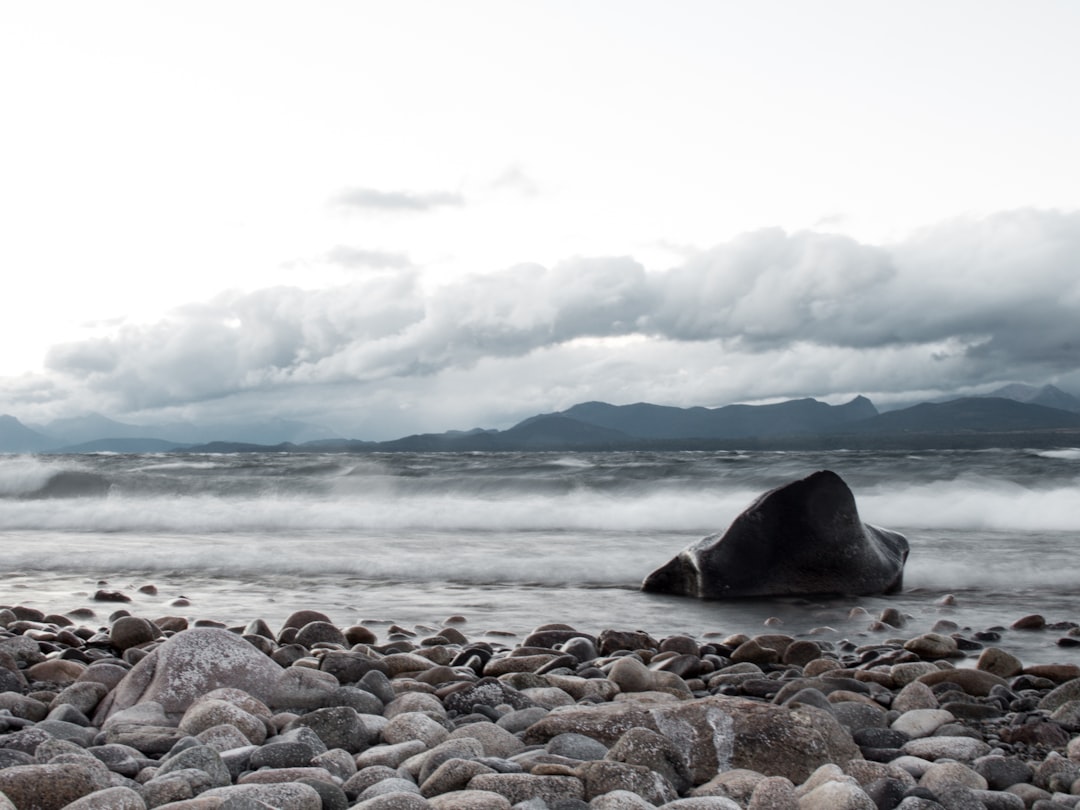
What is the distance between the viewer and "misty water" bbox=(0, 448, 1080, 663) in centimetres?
675

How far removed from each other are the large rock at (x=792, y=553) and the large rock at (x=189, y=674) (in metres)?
4.22

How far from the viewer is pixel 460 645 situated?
17.6 feet

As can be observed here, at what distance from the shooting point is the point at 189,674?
3754mm

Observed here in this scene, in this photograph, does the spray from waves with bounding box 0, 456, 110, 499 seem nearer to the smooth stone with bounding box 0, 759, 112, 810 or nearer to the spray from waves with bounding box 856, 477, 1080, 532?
the spray from waves with bounding box 856, 477, 1080, 532

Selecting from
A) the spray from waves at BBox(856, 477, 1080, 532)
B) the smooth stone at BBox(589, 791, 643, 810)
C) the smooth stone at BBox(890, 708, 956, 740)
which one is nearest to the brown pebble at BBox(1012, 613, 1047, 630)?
the smooth stone at BBox(890, 708, 956, 740)

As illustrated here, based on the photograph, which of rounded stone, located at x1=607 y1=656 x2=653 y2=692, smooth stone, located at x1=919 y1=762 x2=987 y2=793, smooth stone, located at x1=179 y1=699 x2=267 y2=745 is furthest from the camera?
rounded stone, located at x1=607 y1=656 x2=653 y2=692

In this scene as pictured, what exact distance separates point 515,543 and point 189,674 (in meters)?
7.42

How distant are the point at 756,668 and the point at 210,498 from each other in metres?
16.2

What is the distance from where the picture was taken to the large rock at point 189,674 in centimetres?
368

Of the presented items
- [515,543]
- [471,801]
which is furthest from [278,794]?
[515,543]

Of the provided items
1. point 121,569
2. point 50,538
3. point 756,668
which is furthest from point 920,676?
point 50,538

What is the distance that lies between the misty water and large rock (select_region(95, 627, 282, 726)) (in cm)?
222

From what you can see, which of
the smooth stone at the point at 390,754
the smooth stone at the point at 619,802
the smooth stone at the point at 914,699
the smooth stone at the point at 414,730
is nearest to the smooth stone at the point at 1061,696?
the smooth stone at the point at 914,699

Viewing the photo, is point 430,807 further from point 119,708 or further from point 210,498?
point 210,498
